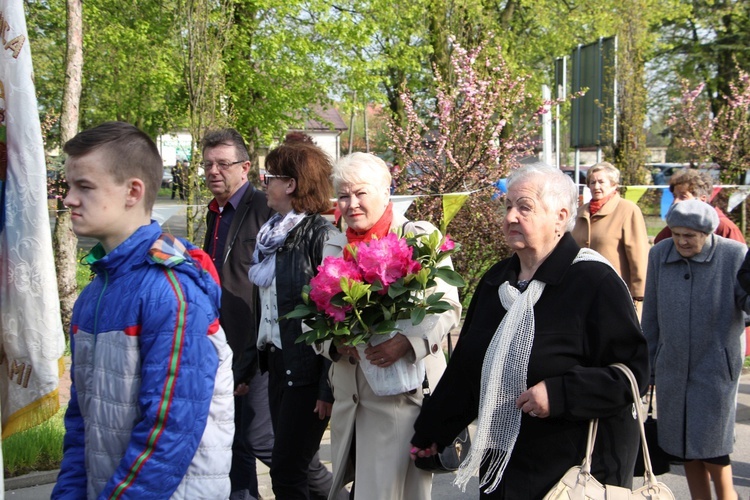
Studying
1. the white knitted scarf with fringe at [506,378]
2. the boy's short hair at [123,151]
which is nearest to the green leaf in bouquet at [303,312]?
the white knitted scarf with fringe at [506,378]

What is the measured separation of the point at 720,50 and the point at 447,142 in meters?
24.6

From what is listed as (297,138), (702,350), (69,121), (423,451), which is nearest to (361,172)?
(297,138)

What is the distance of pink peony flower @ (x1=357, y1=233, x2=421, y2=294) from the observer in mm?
3160

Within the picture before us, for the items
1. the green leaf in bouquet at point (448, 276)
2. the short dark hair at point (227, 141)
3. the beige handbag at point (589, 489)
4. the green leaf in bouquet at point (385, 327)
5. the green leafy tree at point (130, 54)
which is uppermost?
the green leafy tree at point (130, 54)

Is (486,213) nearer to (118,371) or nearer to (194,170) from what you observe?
(194,170)

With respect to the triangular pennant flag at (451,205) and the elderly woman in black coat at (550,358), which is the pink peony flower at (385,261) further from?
the triangular pennant flag at (451,205)

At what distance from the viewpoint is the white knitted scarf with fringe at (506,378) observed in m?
2.79

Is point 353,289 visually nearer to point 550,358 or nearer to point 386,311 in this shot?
point 386,311

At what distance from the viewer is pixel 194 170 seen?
27.1 ft

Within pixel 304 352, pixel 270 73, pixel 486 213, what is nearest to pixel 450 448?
pixel 304 352

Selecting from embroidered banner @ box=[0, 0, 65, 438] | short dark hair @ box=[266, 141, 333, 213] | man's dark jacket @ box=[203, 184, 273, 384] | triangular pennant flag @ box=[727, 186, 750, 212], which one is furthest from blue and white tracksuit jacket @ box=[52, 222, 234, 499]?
triangular pennant flag @ box=[727, 186, 750, 212]

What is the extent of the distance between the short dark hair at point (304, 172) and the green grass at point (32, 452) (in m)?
2.29

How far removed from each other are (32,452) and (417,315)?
3279 mm

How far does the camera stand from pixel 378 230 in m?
3.68
